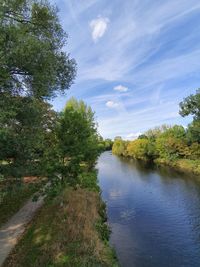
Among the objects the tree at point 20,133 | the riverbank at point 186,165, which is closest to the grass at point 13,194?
the tree at point 20,133

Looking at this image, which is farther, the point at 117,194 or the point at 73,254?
the point at 117,194

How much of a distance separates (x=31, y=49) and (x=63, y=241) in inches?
386

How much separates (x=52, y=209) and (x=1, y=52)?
468 inches

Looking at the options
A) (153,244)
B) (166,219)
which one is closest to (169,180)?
(166,219)

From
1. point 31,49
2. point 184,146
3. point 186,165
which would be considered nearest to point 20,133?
point 31,49

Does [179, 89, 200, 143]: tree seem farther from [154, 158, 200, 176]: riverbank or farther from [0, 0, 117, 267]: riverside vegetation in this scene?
[0, 0, 117, 267]: riverside vegetation

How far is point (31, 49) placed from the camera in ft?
40.2

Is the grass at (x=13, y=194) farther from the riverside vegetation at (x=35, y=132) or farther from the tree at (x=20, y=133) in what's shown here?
the tree at (x=20, y=133)

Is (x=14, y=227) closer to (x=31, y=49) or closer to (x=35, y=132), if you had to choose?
(x=35, y=132)

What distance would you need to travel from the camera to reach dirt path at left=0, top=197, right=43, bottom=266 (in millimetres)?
12969

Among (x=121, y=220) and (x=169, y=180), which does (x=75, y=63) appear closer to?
(x=121, y=220)

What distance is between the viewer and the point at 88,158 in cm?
2633

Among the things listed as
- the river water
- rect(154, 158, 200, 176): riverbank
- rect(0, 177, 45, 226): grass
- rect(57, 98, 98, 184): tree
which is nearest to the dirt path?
rect(0, 177, 45, 226): grass

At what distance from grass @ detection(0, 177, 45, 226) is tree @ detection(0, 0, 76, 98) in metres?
4.69
